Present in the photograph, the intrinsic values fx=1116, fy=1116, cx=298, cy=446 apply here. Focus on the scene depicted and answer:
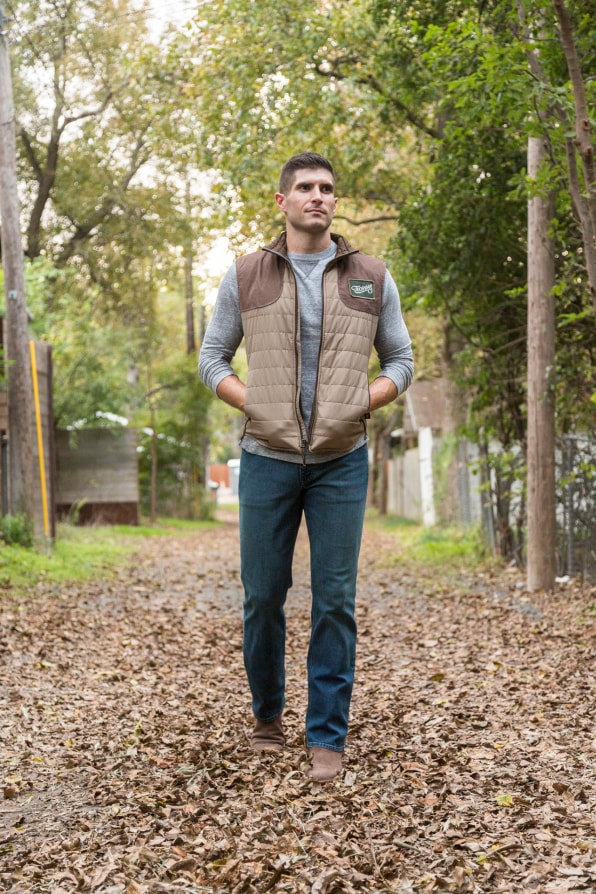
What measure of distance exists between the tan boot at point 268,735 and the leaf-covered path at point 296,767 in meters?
0.08

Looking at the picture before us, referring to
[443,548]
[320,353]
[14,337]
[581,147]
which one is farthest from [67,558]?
[320,353]

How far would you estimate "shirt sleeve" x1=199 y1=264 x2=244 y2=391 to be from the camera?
14.0 ft

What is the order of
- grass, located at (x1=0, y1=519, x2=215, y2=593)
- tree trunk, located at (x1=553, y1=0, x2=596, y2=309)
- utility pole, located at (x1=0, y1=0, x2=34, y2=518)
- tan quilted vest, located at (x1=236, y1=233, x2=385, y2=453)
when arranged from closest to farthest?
tan quilted vest, located at (x1=236, y1=233, x2=385, y2=453)
tree trunk, located at (x1=553, y1=0, x2=596, y2=309)
grass, located at (x1=0, y1=519, x2=215, y2=593)
utility pole, located at (x1=0, y1=0, x2=34, y2=518)

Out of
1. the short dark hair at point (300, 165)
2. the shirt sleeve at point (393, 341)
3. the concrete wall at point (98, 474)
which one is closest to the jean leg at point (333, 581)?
the shirt sleeve at point (393, 341)

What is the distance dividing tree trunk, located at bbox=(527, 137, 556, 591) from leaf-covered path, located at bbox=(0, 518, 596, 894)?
1.37 meters

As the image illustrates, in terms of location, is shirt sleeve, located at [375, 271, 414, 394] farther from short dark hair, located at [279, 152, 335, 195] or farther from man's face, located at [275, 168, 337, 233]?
short dark hair, located at [279, 152, 335, 195]

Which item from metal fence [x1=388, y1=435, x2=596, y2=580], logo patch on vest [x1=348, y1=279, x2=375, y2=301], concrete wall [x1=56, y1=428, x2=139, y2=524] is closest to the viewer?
logo patch on vest [x1=348, y1=279, x2=375, y2=301]

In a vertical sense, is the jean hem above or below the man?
below

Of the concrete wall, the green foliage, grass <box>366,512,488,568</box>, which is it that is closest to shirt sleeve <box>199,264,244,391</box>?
the green foliage

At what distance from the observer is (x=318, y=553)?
13.8 ft

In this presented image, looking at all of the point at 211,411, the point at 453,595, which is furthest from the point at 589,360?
the point at 211,411

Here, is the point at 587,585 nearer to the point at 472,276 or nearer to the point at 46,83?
the point at 472,276

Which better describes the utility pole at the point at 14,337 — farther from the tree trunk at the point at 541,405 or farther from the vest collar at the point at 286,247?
the vest collar at the point at 286,247

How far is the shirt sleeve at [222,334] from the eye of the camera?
427 centimetres
